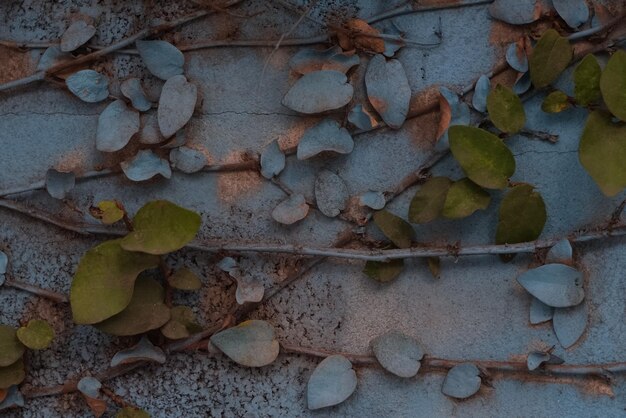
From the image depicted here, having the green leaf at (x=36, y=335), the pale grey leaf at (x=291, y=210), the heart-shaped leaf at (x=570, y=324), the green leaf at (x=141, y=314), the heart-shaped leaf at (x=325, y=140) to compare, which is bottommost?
the green leaf at (x=36, y=335)

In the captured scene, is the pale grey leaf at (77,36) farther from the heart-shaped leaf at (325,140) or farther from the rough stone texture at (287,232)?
the heart-shaped leaf at (325,140)

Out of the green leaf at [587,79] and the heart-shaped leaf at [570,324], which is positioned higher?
the green leaf at [587,79]

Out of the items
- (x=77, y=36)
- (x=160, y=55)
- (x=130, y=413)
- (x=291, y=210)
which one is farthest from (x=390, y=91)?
(x=130, y=413)

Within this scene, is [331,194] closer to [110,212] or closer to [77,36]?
[110,212]

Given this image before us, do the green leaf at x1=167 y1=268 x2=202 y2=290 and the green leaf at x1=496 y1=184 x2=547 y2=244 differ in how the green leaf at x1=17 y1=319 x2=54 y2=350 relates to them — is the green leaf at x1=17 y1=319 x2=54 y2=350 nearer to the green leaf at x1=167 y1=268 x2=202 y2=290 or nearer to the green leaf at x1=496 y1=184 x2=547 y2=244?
the green leaf at x1=167 y1=268 x2=202 y2=290

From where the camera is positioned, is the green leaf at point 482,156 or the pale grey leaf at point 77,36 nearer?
the green leaf at point 482,156

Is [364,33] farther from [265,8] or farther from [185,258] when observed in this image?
[185,258]

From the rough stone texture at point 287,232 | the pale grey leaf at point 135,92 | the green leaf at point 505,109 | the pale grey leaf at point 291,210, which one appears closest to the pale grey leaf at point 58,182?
the rough stone texture at point 287,232
